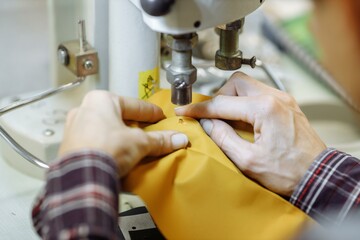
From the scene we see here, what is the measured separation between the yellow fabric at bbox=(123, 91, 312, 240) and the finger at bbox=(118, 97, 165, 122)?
0.06m

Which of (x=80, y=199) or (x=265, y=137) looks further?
(x=265, y=137)

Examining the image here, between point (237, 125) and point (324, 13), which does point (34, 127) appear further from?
point (324, 13)

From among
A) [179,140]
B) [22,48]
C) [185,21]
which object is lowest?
[22,48]

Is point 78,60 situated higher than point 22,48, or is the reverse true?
Result: point 78,60

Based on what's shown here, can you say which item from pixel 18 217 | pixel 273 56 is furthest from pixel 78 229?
pixel 273 56

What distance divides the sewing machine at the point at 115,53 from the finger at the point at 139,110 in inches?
1.6

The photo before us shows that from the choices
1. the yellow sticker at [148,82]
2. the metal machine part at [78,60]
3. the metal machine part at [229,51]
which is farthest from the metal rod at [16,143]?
the metal machine part at [229,51]

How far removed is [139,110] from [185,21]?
0.42 feet

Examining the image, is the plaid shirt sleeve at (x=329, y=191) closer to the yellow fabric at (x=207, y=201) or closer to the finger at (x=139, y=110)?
the yellow fabric at (x=207, y=201)

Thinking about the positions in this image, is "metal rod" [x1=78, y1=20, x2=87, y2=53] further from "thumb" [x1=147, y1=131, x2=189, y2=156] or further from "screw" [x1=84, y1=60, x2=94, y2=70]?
"thumb" [x1=147, y1=131, x2=189, y2=156]

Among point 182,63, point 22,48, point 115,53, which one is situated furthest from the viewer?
point 22,48

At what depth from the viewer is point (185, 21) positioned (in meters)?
0.59

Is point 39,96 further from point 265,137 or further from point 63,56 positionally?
point 265,137

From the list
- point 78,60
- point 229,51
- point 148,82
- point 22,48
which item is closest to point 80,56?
point 78,60
